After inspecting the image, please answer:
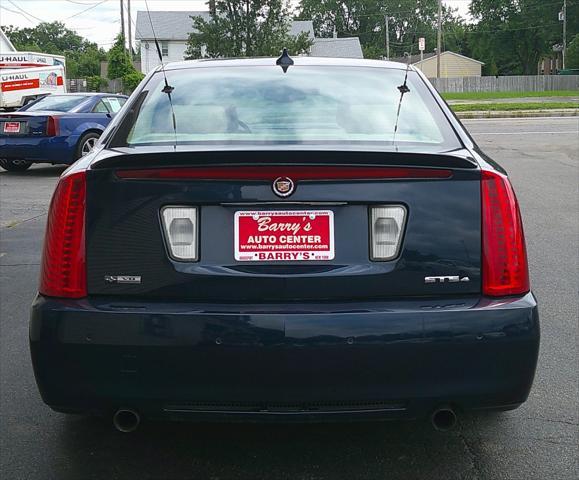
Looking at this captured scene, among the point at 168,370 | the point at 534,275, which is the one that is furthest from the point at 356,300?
the point at 534,275

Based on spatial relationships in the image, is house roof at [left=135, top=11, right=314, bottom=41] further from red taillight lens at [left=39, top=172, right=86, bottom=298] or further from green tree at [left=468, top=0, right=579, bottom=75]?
Result: red taillight lens at [left=39, top=172, right=86, bottom=298]

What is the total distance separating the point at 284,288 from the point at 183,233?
1.27 feet

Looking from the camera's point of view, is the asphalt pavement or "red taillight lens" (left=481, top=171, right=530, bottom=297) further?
the asphalt pavement

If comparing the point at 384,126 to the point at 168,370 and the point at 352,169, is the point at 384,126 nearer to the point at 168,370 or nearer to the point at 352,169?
the point at 352,169

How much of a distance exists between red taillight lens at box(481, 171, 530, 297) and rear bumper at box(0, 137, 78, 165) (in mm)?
10890

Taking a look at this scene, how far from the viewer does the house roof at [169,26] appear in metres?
66.2

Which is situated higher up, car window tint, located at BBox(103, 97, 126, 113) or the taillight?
car window tint, located at BBox(103, 97, 126, 113)

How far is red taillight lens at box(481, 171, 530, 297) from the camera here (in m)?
2.75

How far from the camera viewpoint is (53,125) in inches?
499

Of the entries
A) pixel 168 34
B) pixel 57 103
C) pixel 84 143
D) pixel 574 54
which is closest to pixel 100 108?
pixel 57 103

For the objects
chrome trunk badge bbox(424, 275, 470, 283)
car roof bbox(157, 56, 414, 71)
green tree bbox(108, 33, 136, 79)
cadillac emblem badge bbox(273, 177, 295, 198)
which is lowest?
chrome trunk badge bbox(424, 275, 470, 283)

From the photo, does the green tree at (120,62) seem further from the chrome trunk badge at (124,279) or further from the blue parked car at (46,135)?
the chrome trunk badge at (124,279)

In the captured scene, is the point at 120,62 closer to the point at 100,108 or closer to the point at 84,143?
the point at 100,108

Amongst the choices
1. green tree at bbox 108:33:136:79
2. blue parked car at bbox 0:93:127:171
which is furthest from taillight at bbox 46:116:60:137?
green tree at bbox 108:33:136:79
